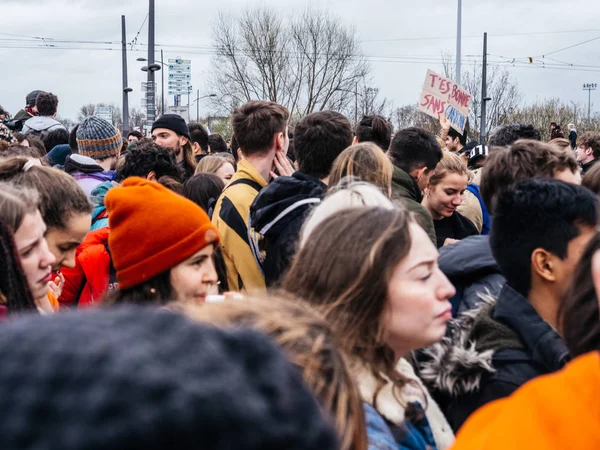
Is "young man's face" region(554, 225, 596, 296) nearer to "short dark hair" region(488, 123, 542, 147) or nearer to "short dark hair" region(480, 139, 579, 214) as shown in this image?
"short dark hair" region(480, 139, 579, 214)

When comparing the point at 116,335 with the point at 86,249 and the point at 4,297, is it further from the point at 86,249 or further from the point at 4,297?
the point at 86,249

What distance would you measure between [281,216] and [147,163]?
5.46ft

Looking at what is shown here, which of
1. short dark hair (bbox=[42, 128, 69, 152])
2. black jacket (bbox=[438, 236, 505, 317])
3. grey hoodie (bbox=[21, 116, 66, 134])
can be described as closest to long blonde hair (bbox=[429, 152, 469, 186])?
black jacket (bbox=[438, 236, 505, 317])

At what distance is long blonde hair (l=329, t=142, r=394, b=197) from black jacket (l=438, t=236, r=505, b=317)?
75 centimetres

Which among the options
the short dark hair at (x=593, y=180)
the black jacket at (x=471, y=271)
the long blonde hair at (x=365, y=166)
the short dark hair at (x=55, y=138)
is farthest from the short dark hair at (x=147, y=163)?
the short dark hair at (x=55, y=138)

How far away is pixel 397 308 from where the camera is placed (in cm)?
207

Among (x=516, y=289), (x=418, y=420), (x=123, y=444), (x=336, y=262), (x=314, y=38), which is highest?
(x=314, y=38)

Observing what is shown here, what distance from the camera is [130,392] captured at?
50 cm

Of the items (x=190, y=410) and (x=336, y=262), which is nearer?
(x=190, y=410)

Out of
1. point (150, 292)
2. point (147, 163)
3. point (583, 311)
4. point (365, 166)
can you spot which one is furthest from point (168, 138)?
point (583, 311)

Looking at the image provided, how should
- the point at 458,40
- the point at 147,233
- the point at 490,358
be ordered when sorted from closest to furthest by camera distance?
the point at 490,358, the point at 147,233, the point at 458,40

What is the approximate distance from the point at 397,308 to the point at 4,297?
3.79 feet

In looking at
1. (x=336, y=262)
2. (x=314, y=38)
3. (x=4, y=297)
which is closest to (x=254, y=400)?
(x=336, y=262)

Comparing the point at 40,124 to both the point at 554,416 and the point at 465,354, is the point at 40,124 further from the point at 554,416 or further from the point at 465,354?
the point at 554,416
